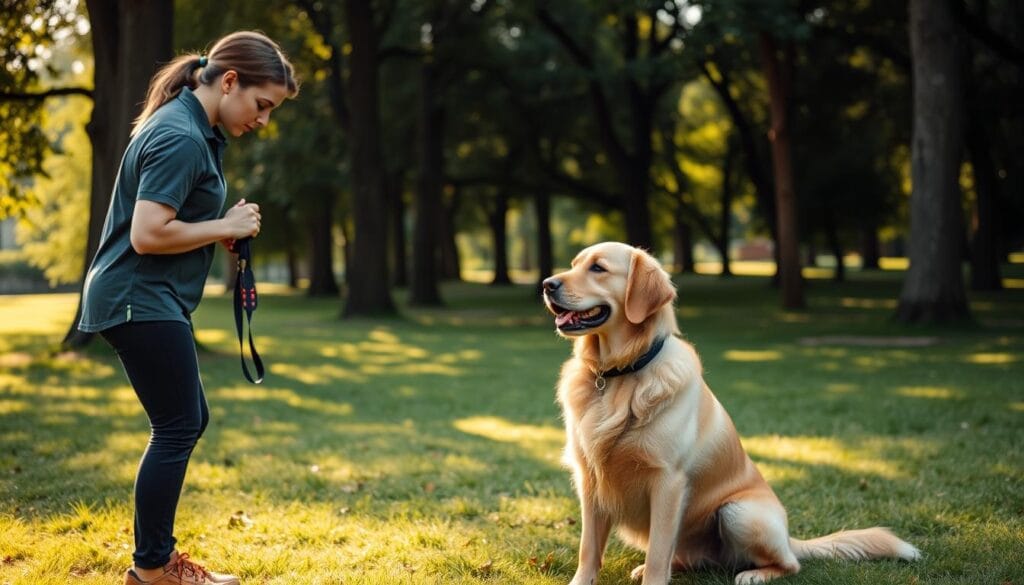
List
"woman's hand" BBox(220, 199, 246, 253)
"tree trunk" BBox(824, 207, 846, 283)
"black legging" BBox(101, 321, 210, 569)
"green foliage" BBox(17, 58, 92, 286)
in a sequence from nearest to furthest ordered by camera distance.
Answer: "black legging" BBox(101, 321, 210, 569) → "woman's hand" BBox(220, 199, 246, 253) → "green foliage" BBox(17, 58, 92, 286) → "tree trunk" BBox(824, 207, 846, 283)

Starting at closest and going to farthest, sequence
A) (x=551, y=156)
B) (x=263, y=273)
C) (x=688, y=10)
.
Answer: (x=688, y=10)
(x=551, y=156)
(x=263, y=273)

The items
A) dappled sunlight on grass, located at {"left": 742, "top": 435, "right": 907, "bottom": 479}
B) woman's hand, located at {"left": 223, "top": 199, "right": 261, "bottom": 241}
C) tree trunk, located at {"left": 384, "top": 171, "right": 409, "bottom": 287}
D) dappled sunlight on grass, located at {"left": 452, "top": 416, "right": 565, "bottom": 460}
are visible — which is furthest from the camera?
tree trunk, located at {"left": 384, "top": 171, "right": 409, "bottom": 287}

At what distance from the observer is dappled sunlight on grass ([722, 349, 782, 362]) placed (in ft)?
46.7

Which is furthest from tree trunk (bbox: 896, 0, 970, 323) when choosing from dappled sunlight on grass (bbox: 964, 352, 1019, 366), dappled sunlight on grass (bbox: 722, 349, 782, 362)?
dappled sunlight on grass (bbox: 722, 349, 782, 362)

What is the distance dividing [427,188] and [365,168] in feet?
18.0

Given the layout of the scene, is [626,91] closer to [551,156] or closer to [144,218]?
[551,156]

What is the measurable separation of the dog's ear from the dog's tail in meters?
1.45

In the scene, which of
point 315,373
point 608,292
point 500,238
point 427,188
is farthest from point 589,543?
point 500,238

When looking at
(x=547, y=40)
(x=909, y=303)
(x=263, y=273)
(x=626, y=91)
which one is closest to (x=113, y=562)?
(x=909, y=303)

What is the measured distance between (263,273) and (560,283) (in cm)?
7486

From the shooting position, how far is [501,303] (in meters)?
30.5

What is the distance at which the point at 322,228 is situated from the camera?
128ft

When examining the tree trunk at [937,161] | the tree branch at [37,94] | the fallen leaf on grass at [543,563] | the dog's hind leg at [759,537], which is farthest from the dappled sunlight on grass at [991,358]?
the tree branch at [37,94]

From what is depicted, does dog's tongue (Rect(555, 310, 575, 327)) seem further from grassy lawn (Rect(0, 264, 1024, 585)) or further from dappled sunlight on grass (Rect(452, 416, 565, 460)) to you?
dappled sunlight on grass (Rect(452, 416, 565, 460))
